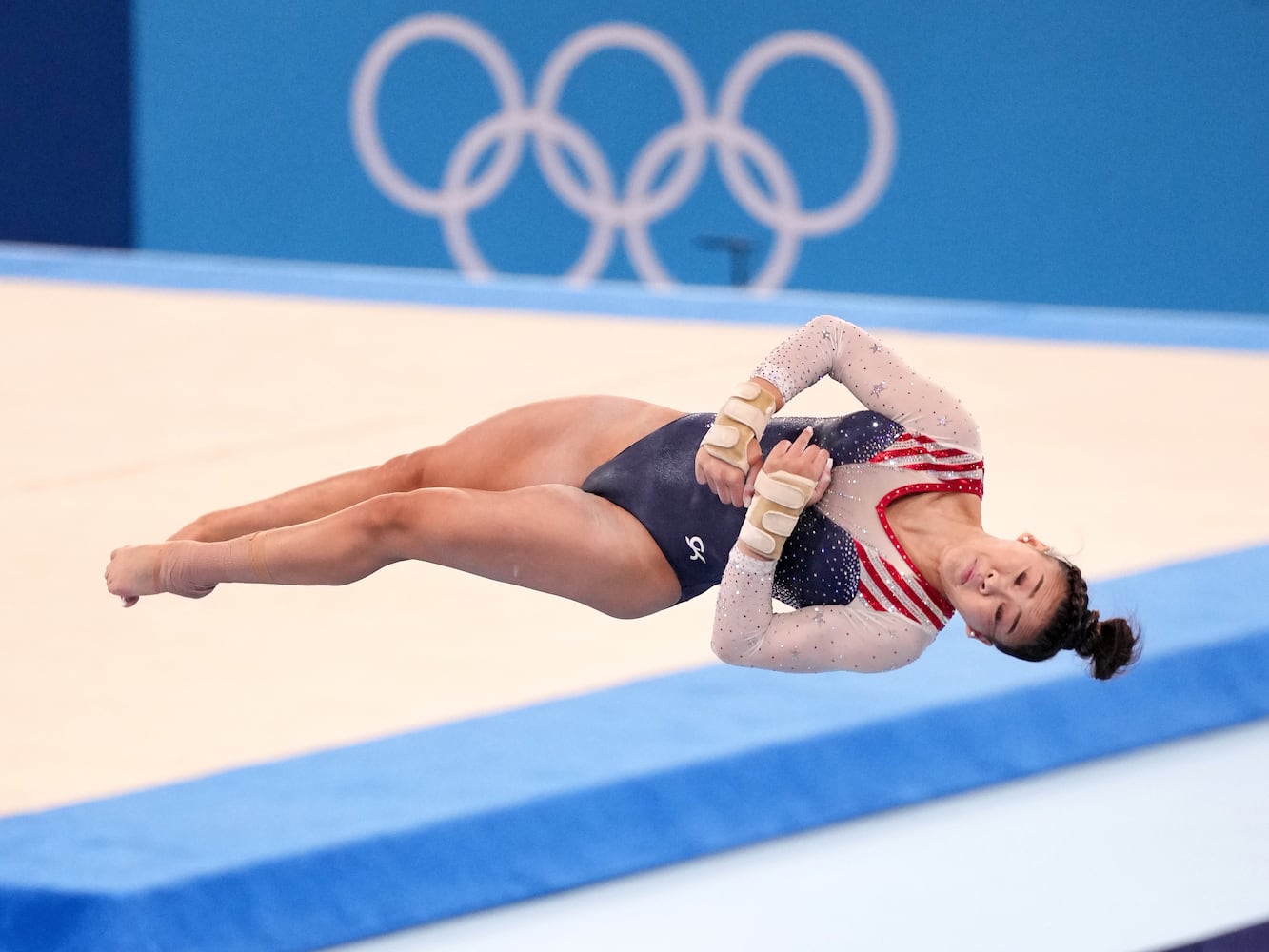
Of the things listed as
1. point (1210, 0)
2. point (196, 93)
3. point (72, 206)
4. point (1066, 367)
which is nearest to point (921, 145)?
point (1210, 0)

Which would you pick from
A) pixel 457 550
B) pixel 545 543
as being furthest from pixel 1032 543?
pixel 457 550

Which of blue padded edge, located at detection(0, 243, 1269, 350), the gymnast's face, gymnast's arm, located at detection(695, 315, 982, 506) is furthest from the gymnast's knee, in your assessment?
blue padded edge, located at detection(0, 243, 1269, 350)

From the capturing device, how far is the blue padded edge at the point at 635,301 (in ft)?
20.3

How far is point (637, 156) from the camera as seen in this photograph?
332 inches

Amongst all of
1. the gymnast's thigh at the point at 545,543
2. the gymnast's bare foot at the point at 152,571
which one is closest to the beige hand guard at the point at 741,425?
the gymnast's thigh at the point at 545,543

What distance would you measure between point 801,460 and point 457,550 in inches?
19.5

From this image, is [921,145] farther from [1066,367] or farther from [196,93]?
[196,93]

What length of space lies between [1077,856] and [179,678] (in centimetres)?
153

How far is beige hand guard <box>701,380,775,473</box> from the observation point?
2189 mm

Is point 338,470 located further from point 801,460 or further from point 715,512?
point 801,460

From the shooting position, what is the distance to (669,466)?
7.96 feet

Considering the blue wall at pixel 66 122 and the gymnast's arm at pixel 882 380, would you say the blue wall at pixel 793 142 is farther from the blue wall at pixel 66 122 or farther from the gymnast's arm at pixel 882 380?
the gymnast's arm at pixel 882 380

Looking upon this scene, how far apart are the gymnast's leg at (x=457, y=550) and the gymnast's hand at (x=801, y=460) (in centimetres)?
31

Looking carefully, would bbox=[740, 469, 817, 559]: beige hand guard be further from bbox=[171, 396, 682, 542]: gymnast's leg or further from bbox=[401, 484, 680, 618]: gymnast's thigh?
bbox=[171, 396, 682, 542]: gymnast's leg
